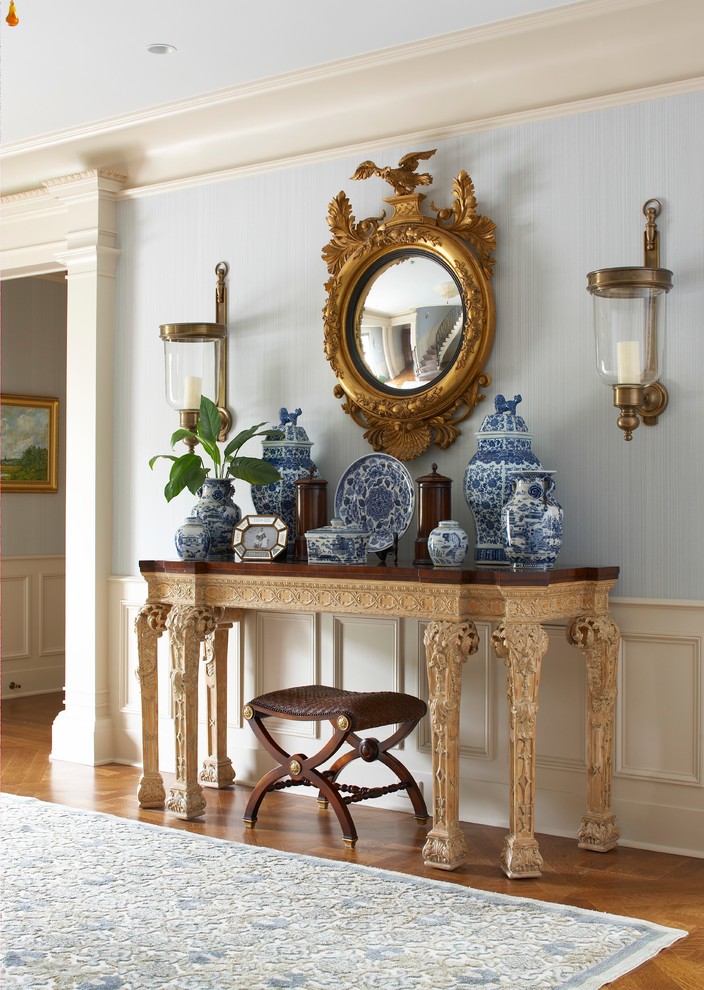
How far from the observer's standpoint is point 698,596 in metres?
4.11

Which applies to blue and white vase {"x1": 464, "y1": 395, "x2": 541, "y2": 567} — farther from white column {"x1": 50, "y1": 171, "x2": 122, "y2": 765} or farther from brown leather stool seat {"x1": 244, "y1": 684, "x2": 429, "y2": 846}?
white column {"x1": 50, "y1": 171, "x2": 122, "y2": 765}

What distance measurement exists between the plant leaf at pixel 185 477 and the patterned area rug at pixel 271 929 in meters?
1.48

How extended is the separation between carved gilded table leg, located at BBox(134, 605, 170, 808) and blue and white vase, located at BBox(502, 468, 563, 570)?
1.58 meters

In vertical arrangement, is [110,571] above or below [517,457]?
below

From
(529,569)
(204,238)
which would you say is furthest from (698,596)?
(204,238)

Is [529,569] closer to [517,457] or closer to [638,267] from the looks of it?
[517,457]

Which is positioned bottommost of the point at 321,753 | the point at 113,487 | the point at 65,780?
the point at 65,780

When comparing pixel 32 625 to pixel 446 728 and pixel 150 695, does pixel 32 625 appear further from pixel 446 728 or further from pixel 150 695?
pixel 446 728

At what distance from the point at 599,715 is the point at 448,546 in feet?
2.74

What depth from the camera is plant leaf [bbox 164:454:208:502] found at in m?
4.82

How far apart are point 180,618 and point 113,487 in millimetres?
1390

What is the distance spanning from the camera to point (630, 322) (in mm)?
4008

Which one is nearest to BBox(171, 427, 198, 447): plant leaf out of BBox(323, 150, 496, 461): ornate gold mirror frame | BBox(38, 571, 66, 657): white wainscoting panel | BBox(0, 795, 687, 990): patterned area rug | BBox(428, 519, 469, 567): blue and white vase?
BBox(323, 150, 496, 461): ornate gold mirror frame

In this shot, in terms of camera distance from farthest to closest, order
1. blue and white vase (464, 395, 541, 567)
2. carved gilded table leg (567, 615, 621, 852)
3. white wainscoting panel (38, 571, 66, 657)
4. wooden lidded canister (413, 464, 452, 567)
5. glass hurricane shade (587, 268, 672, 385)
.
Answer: white wainscoting panel (38, 571, 66, 657)
wooden lidded canister (413, 464, 452, 567)
blue and white vase (464, 395, 541, 567)
carved gilded table leg (567, 615, 621, 852)
glass hurricane shade (587, 268, 672, 385)
